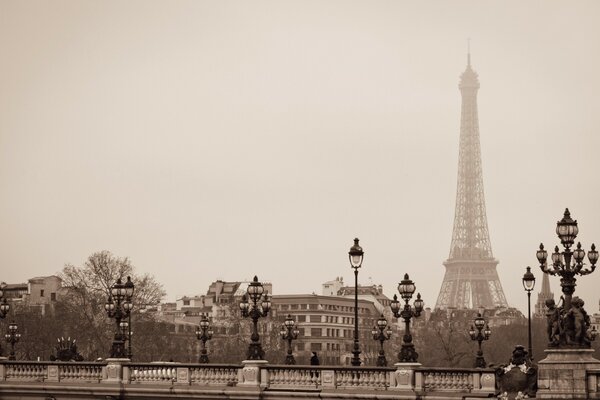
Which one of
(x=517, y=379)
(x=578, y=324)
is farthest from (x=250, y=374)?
(x=578, y=324)

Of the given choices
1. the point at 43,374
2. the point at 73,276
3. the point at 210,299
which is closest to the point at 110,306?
the point at 43,374

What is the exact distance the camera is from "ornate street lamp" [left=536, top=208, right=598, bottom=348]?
129ft

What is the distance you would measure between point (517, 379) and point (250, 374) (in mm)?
8242

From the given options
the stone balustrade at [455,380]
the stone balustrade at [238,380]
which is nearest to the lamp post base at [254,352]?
the stone balustrade at [238,380]

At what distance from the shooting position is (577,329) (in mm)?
39250

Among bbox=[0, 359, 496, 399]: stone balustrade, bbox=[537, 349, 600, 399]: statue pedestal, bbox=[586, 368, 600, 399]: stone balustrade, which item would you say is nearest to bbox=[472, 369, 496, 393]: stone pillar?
bbox=[0, 359, 496, 399]: stone balustrade

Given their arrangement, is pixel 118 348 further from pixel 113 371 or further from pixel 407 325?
pixel 407 325

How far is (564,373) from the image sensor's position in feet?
127

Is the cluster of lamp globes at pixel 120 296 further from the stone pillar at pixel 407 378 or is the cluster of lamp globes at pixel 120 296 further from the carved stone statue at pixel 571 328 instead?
the carved stone statue at pixel 571 328

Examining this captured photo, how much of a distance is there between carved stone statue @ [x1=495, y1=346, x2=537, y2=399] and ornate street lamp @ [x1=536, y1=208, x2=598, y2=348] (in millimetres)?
1045

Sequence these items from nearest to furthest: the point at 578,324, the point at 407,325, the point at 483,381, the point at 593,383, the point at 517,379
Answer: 1. the point at 593,383
2. the point at 578,324
3. the point at 517,379
4. the point at 483,381
5. the point at 407,325

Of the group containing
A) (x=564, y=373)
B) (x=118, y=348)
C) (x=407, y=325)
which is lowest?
(x=564, y=373)

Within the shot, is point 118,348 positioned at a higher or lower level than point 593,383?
higher

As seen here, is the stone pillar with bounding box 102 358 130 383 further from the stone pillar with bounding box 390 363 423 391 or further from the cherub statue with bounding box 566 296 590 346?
the cherub statue with bounding box 566 296 590 346
